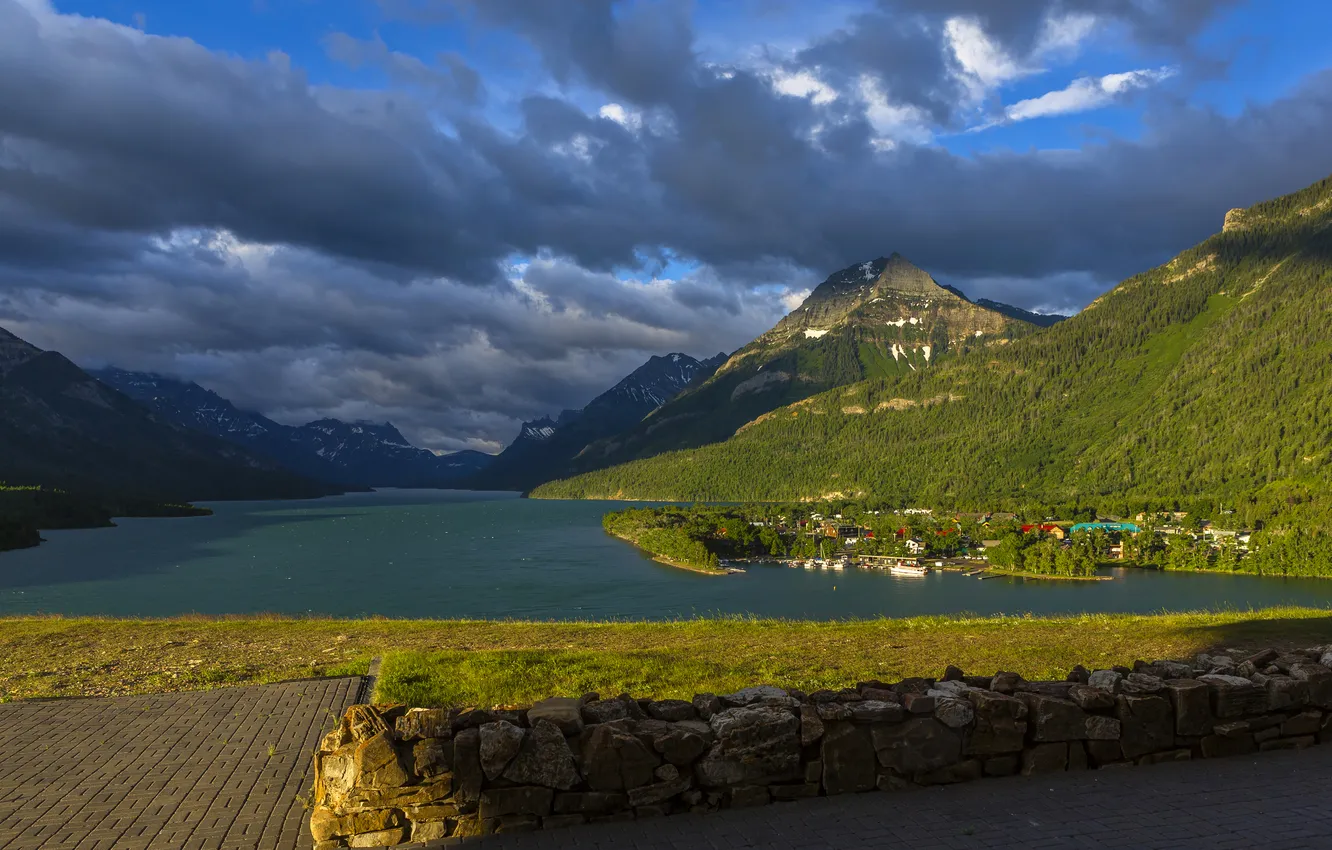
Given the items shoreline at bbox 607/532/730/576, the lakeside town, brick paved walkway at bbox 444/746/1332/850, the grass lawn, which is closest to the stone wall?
brick paved walkway at bbox 444/746/1332/850

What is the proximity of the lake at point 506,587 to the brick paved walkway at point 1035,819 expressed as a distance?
187 ft

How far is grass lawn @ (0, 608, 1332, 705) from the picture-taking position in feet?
51.9

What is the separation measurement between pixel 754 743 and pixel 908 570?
133 m

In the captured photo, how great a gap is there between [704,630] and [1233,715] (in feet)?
51.6

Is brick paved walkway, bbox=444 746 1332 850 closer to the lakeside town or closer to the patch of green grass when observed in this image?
the patch of green grass

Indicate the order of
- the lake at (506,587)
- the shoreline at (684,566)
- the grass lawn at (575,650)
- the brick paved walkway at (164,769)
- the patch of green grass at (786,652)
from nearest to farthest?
the brick paved walkway at (164,769) → the patch of green grass at (786,652) → the grass lawn at (575,650) → the lake at (506,587) → the shoreline at (684,566)

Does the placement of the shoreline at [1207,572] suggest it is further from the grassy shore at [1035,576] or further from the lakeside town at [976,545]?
the grassy shore at [1035,576]

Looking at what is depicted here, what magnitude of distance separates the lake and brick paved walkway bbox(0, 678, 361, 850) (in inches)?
2107

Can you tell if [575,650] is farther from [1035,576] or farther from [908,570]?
[1035,576]

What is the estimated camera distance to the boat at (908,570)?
13109cm

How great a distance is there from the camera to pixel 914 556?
15375cm

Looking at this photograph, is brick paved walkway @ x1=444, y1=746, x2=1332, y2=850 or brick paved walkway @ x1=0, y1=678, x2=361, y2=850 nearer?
brick paved walkway @ x1=444, y1=746, x2=1332, y2=850

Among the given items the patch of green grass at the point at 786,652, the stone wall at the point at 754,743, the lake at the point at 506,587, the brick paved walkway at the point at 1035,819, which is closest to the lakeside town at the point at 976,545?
the lake at the point at 506,587

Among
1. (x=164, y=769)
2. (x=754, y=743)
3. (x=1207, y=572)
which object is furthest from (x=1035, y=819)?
(x=1207, y=572)
